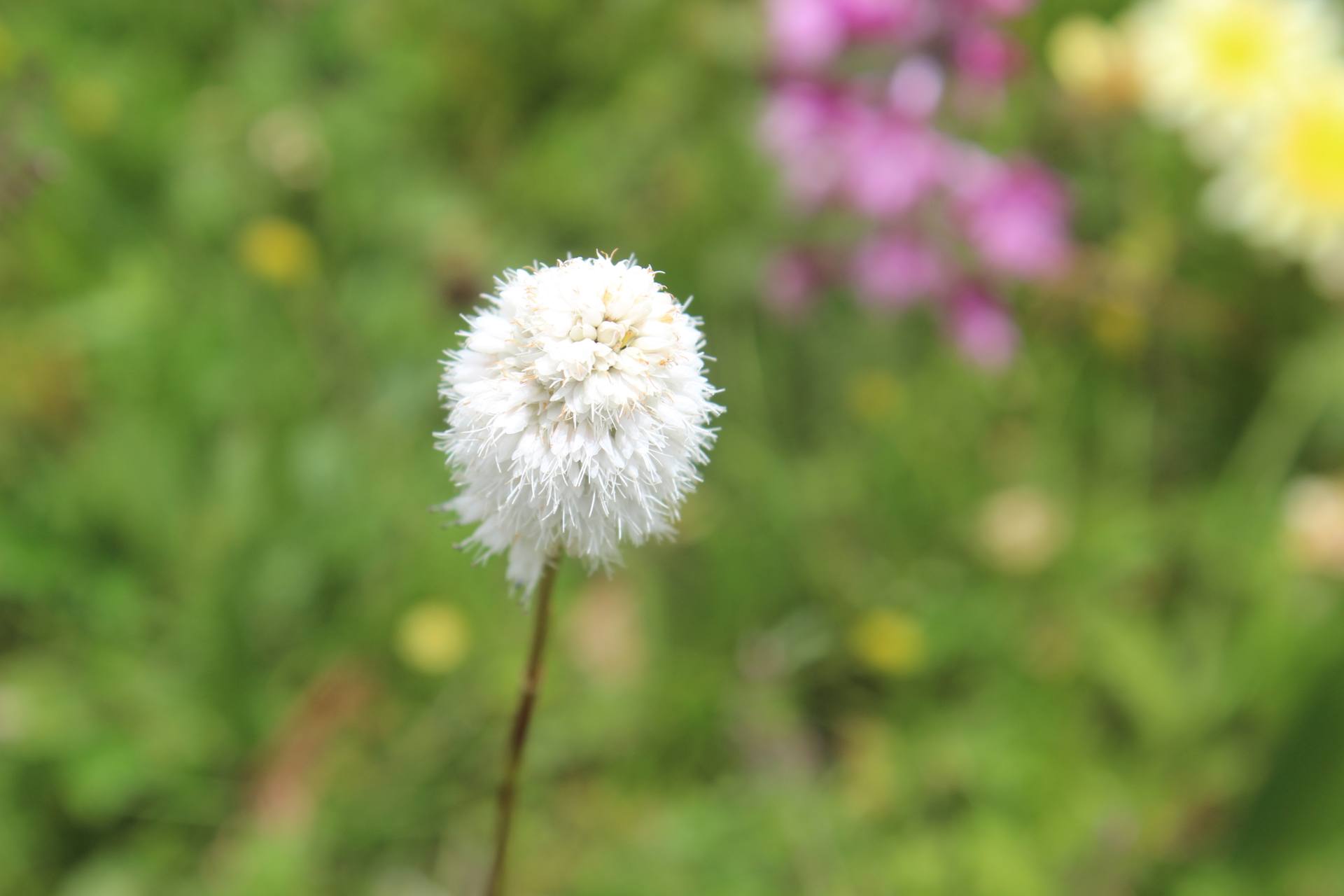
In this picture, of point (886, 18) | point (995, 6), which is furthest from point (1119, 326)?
point (886, 18)

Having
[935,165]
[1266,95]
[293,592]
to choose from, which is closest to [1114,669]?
[935,165]

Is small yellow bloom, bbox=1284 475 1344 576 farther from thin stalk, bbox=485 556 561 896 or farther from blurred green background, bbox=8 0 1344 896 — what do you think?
thin stalk, bbox=485 556 561 896

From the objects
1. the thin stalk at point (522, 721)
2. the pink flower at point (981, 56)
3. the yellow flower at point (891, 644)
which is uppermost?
the pink flower at point (981, 56)

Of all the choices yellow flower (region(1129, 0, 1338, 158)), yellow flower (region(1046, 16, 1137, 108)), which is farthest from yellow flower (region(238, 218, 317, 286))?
yellow flower (region(1129, 0, 1338, 158))

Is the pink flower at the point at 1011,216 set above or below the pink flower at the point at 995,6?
below

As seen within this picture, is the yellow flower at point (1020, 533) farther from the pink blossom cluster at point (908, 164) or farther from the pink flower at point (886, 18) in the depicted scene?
the pink flower at point (886, 18)

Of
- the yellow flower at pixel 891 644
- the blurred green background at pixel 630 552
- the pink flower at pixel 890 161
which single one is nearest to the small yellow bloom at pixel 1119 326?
the blurred green background at pixel 630 552

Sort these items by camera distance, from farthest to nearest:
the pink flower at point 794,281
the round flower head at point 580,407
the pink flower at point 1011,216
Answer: the pink flower at point 794,281
the pink flower at point 1011,216
the round flower head at point 580,407
